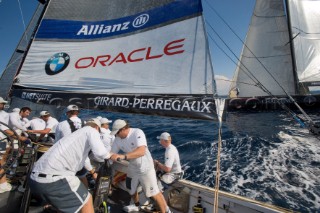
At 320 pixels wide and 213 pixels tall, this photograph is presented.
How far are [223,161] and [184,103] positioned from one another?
5866 mm

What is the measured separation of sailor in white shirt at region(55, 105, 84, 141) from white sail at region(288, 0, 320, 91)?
75.4 ft

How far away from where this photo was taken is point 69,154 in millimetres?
2580

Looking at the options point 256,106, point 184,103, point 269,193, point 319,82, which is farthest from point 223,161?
point 319,82

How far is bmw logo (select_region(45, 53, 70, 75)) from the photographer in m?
4.92

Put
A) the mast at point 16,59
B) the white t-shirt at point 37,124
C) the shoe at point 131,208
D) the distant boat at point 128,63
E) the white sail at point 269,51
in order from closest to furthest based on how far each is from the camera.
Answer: the distant boat at point 128,63 < the shoe at point 131,208 < the mast at point 16,59 < the white t-shirt at point 37,124 < the white sail at point 269,51

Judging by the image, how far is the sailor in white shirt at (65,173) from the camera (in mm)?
2418

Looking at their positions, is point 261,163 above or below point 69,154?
below

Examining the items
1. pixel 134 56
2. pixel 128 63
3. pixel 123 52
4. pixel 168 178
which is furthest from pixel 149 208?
pixel 123 52

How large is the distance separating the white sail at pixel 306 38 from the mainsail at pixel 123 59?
69.9 feet

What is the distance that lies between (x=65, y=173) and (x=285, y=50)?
24.5 m

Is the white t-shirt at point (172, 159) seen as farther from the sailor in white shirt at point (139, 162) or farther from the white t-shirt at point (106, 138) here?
the white t-shirt at point (106, 138)

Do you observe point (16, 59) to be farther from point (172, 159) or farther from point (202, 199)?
point (202, 199)

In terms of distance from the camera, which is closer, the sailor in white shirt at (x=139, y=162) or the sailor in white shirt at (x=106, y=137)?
the sailor in white shirt at (x=139, y=162)

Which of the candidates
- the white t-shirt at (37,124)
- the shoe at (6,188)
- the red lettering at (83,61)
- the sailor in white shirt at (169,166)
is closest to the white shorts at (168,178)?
the sailor in white shirt at (169,166)
